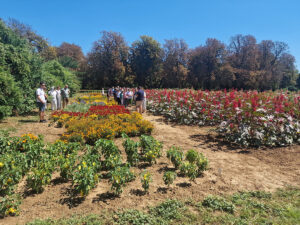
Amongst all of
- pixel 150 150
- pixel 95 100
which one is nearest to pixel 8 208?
pixel 150 150

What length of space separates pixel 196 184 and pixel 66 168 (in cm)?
251

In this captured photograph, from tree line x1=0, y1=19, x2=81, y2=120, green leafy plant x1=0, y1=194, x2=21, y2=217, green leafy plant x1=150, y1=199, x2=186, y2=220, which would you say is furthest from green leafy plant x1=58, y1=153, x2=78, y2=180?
tree line x1=0, y1=19, x2=81, y2=120

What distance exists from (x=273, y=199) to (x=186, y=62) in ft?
138

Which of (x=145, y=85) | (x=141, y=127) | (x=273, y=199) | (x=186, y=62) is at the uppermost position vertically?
(x=186, y=62)

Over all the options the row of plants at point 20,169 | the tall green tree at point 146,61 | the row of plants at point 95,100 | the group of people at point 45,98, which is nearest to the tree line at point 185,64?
the tall green tree at point 146,61

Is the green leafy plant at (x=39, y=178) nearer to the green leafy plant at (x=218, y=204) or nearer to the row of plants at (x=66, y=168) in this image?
the row of plants at (x=66, y=168)

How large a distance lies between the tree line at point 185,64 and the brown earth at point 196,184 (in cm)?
3643

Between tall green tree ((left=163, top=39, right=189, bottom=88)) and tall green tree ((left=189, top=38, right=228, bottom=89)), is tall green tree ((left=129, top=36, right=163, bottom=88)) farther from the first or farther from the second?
tall green tree ((left=189, top=38, right=228, bottom=89))

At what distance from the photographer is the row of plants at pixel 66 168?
9.89 feet

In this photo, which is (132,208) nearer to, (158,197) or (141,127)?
(158,197)

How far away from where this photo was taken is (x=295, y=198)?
3.19 m

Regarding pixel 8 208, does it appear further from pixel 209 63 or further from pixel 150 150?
pixel 209 63

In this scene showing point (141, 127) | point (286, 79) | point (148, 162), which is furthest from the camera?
point (286, 79)

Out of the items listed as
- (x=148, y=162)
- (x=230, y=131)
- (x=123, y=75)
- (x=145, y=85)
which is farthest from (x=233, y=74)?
(x=148, y=162)
